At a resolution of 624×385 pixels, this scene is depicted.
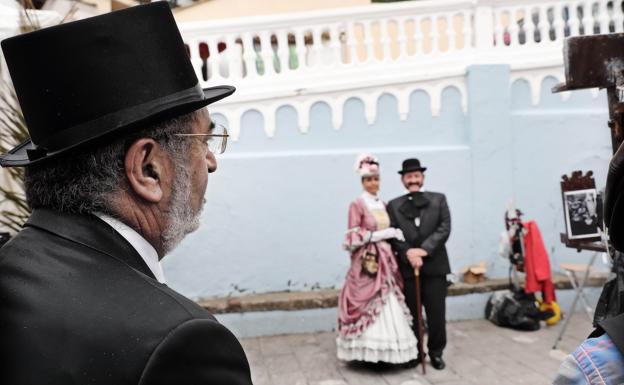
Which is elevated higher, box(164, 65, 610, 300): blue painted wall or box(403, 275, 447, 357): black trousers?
box(164, 65, 610, 300): blue painted wall

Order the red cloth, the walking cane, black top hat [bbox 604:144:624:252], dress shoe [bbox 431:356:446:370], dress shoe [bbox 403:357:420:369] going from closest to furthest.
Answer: black top hat [bbox 604:144:624:252], the walking cane, dress shoe [bbox 431:356:446:370], dress shoe [bbox 403:357:420:369], the red cloth

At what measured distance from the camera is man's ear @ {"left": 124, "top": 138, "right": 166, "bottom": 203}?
3.92ft

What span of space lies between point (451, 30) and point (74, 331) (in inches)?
273

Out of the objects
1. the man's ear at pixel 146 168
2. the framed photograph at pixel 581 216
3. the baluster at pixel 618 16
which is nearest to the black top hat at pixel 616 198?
the man's ear at pixel 146 168

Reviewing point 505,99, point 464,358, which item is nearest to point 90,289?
point 464,358

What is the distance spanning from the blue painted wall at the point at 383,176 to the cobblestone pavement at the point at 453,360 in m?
0.89

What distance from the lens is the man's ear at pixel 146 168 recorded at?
1194 mm

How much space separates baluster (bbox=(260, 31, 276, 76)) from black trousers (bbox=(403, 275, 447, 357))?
321 centimetres

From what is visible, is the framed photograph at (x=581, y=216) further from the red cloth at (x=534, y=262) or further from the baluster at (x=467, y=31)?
the baluster at (x=467, y=31)

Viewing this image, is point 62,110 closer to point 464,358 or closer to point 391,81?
point 464,358

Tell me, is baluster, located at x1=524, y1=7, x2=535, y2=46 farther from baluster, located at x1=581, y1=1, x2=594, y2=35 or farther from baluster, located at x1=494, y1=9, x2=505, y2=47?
baluster, located at x1=581, y1=1, x2=594, y2=35

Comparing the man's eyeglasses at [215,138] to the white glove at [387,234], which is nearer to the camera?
the man's eyeglasses at [215,138]

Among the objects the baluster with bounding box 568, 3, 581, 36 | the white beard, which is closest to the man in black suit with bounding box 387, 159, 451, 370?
the baluster with bounding box 568, 3, 581, 36

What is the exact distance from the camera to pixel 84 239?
111 centimetres
